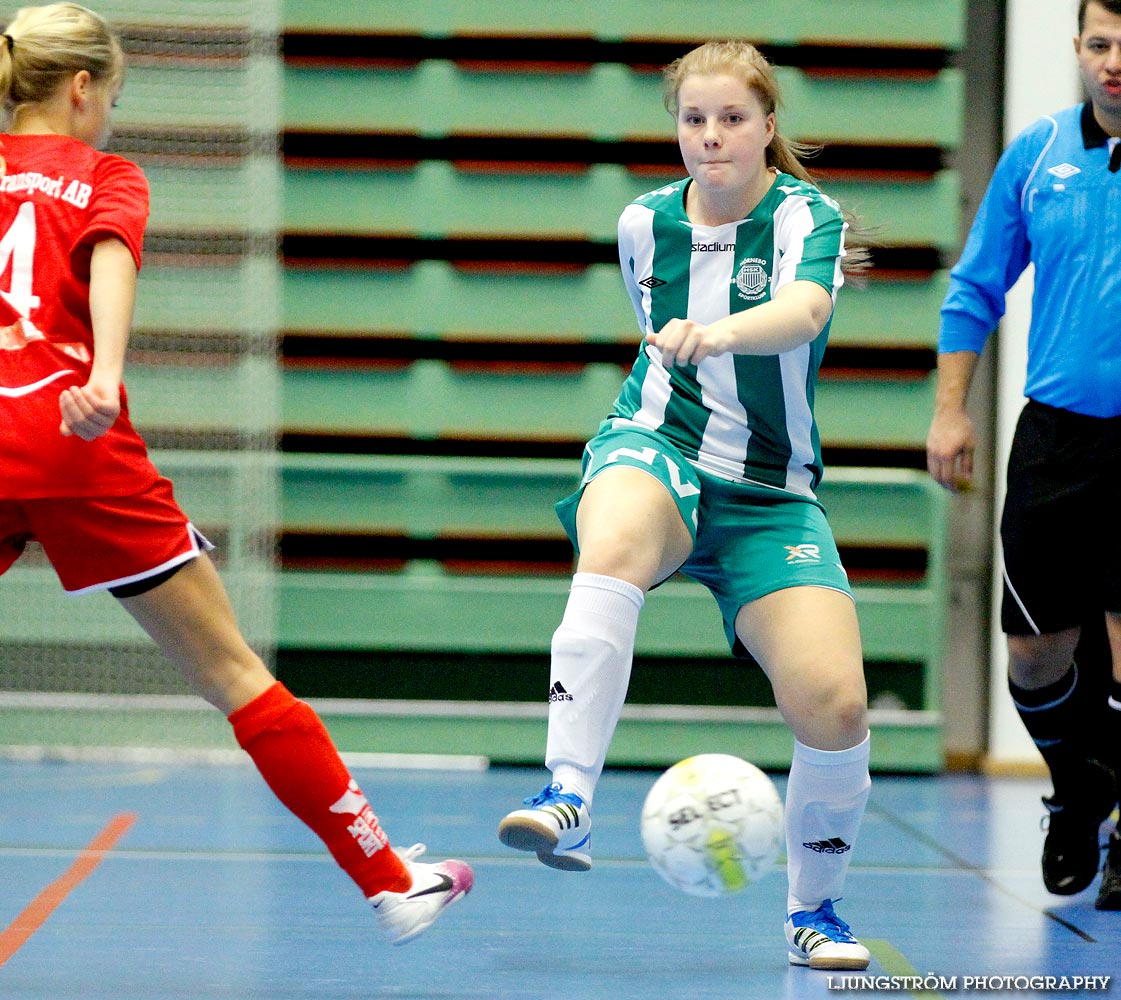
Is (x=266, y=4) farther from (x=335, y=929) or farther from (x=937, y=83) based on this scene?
(x=335, y=929)

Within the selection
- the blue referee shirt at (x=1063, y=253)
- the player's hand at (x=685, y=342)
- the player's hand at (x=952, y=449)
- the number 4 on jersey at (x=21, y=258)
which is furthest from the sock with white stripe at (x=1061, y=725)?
the number 4 on jersey at (x=21, y=258)

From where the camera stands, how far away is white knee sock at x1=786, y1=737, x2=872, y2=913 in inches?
96.7

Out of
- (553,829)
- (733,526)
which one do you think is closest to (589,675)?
(553,829)

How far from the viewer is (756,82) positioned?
245cm

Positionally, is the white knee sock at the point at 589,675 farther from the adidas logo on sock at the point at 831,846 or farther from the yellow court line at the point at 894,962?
the yellow court line at the point at 894,962

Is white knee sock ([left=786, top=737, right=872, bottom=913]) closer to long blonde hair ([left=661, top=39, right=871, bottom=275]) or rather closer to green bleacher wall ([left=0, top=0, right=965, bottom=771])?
long blonde hair ([left=661, top=39, right=871, bottom=275])

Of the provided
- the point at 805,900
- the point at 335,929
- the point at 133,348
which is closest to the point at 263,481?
the point at 133,348

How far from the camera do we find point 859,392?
5500mm

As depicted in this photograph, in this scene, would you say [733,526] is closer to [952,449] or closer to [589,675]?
[589,675]

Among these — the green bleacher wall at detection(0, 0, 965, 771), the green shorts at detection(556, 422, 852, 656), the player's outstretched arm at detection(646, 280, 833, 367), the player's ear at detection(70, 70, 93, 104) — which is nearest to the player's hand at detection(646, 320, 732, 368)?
the player's outstretched arm at detection(646, 280, 833, 367)

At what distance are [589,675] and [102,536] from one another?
0.76 metres

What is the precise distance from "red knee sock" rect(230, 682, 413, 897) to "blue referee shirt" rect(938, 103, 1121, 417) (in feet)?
5.51

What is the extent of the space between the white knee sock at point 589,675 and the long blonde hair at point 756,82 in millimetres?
731

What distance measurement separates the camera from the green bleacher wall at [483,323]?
5297 millimetres
